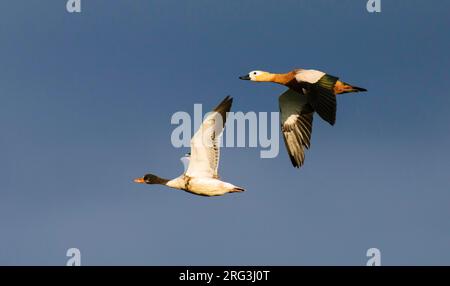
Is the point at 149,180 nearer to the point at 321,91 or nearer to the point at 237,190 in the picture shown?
the point at 237,190

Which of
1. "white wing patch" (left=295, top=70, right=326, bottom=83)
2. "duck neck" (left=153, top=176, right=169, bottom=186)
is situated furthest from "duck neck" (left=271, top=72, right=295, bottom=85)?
"duck neck" (left=153, top=176, right=169, bottom=186)

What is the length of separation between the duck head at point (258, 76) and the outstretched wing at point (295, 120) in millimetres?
704

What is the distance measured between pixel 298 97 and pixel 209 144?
12.8 feet

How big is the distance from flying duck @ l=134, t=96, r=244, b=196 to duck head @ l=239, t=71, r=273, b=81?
2723 mm

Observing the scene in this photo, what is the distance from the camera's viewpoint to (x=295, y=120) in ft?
94.5

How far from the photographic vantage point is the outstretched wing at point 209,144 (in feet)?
86.2

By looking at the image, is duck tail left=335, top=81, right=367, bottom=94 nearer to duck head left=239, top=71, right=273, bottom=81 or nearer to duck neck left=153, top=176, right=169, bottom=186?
duck head left=239, top=71, right=273, bottom=81

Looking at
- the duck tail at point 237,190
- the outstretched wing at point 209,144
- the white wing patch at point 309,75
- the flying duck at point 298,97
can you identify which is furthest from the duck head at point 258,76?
the duck tail at point 237,190

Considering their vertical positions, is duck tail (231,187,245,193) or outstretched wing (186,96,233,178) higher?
outstretched wing (186,96,233,178)

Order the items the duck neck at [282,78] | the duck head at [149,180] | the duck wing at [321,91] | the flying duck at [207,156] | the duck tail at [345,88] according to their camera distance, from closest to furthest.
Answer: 1. the duck wing at [321,91]
2. the flying duck at [207,156]
3. the duck tail at [345,88]
4. the duck head at [149,180]
5. the duck neck at [282,78]

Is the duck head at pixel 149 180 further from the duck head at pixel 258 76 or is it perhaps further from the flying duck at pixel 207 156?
the duck head at pixel 258 76

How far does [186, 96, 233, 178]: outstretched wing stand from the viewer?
86.2ft

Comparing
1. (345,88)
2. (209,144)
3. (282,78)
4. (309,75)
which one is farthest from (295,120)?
(209,144)

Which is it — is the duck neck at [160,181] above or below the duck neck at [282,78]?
below
